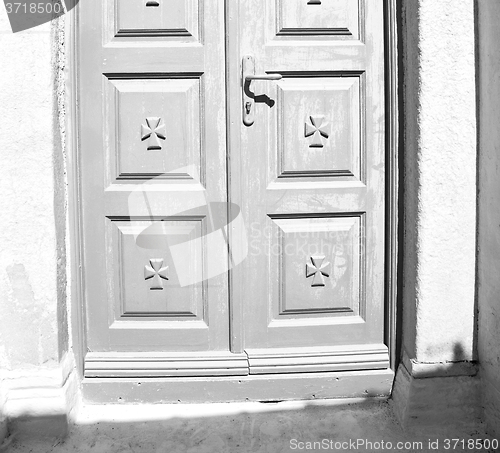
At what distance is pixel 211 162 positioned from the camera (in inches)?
101

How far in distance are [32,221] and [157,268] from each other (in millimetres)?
623

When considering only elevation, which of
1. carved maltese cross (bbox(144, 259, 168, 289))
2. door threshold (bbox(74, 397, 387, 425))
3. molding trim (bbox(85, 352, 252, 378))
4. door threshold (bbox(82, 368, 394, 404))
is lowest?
door threshold (bbox(74, 397, 387, 425))

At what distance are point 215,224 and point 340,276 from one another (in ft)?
2.26

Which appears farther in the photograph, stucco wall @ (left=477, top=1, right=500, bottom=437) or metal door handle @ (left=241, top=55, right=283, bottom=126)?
metal door handle @ (left=241, top=55, right=283, bottom=126)

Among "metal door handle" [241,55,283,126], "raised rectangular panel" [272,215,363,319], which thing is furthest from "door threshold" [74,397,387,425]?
"metal door handle" [241,55,283,126]

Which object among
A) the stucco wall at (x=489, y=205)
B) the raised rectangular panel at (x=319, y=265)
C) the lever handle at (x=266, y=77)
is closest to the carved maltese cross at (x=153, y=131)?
the lever handle at (x=266, y=77)

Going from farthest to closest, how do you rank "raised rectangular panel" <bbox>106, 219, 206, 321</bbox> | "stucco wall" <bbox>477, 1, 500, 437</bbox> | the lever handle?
"raised rectangular panel" <bbox>106, 219, 206, 321</bbox>
the lever handle
"stucco wall" <bbox>477, 1, 500, 437</bbox>

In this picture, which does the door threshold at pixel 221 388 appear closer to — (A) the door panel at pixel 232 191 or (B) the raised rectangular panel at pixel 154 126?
(A) the door panel at pixel 232 191

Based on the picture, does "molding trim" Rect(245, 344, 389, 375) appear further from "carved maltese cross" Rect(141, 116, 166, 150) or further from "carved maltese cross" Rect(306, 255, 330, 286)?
Answer: "carved maltese cross" Rect(141, 116, 166, 150)

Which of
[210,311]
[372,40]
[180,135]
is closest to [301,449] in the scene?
[210,311]

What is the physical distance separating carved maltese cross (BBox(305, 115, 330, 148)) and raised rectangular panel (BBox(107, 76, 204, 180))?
21.2 inches

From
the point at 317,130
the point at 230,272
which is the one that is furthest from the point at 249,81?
the point at 230,272

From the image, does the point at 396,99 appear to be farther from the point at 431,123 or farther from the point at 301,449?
the point at 301,449

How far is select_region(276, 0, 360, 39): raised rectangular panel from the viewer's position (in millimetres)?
2539
